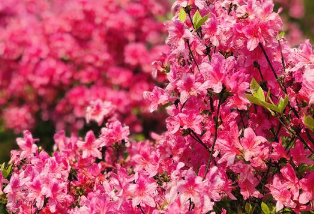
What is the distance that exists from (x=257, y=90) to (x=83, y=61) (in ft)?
12.2

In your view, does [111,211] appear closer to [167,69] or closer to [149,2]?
[167,69]

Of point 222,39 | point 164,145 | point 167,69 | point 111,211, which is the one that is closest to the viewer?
point 111,211

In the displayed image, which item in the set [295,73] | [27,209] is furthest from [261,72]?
[27,209]

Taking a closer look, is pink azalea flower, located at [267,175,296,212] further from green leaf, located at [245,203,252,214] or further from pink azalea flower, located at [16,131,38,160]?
pink azalea flower, located at [16,131,38,160]

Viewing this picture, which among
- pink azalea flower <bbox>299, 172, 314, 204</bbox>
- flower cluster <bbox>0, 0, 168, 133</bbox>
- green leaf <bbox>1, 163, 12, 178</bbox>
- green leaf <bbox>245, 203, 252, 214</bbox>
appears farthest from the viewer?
flower cluster <bbox>0, 0, 168, 133</bbox>

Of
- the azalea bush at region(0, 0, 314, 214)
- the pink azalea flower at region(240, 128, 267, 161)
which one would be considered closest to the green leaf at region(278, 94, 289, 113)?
the azalea bush at region(0, 0, 314, 214)

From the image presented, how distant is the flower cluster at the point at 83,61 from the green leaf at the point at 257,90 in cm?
327

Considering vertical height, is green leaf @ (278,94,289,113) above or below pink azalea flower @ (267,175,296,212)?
above

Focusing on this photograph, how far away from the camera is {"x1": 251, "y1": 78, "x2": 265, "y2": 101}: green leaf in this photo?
1571mm

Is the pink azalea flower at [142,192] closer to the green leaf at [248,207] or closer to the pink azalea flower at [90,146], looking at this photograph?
the green leaf at [248,207]

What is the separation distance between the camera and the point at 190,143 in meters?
1.83

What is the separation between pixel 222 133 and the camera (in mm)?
1681

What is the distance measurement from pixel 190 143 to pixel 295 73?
445 mm

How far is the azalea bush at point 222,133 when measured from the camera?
1.58 m
